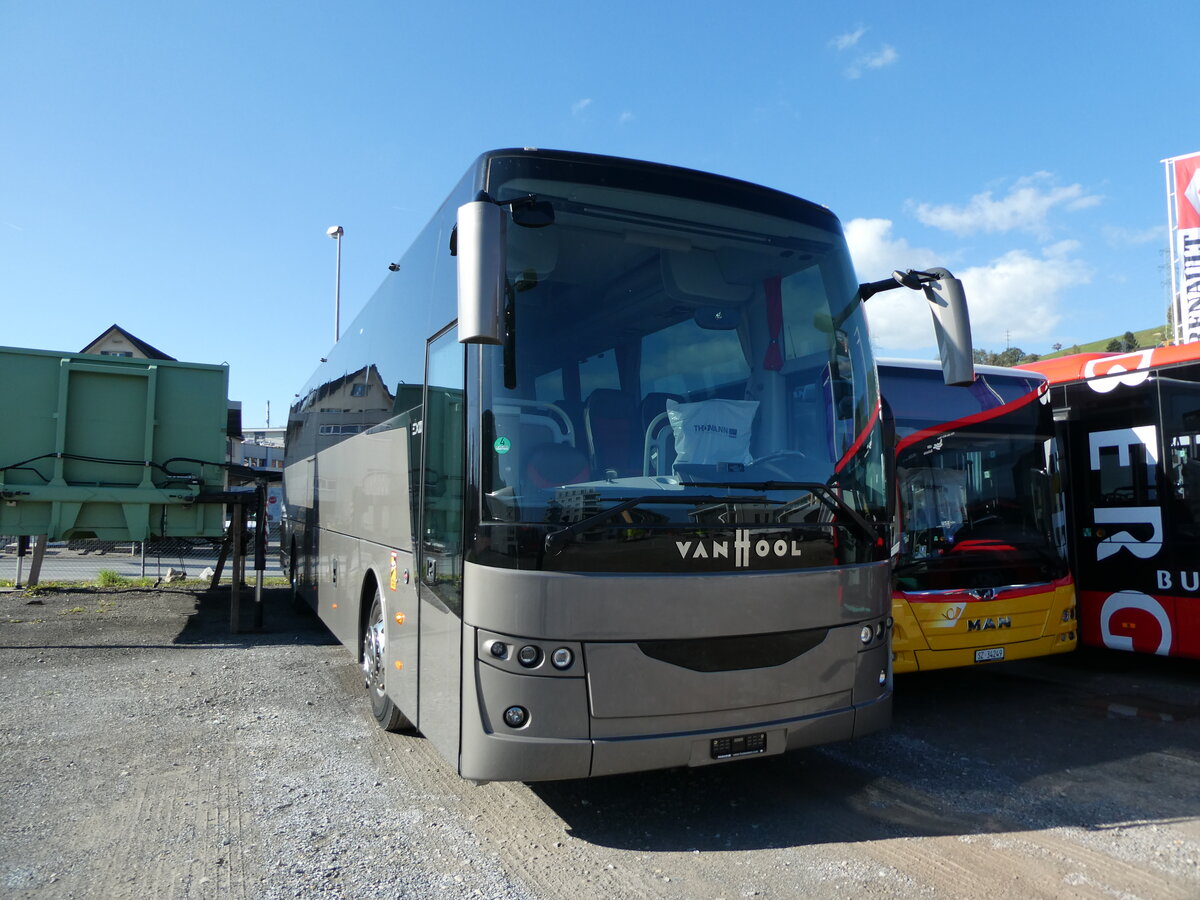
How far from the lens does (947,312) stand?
477 centimetres

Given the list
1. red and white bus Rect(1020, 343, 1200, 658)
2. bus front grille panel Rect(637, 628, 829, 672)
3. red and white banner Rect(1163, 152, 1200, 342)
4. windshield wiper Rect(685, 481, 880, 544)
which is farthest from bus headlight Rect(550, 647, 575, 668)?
red and white banner Rect(1163, 152, 1200, 342)

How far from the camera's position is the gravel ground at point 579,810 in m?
3.58

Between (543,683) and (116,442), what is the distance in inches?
338

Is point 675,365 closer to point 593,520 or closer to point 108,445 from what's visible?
point 593,520

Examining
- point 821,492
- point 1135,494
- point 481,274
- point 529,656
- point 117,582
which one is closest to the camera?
point 481,274

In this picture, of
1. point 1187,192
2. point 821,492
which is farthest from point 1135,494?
point 1187,192

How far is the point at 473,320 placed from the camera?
3471mm

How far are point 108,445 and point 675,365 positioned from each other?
28.3ft

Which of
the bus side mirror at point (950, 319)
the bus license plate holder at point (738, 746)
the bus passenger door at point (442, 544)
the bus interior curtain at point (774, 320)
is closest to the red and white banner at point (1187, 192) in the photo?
the bus side mirror at point (950, 319)

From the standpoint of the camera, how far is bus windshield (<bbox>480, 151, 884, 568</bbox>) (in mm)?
3816

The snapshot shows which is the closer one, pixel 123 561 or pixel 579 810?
pixel 579 810

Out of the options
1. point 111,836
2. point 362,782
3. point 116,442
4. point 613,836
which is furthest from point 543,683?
point 116,442

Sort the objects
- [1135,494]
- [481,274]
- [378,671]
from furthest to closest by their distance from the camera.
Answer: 1. [1135,494]
2. [378,671]
3. [481,274]

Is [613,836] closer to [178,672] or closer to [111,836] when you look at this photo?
[111,836]
